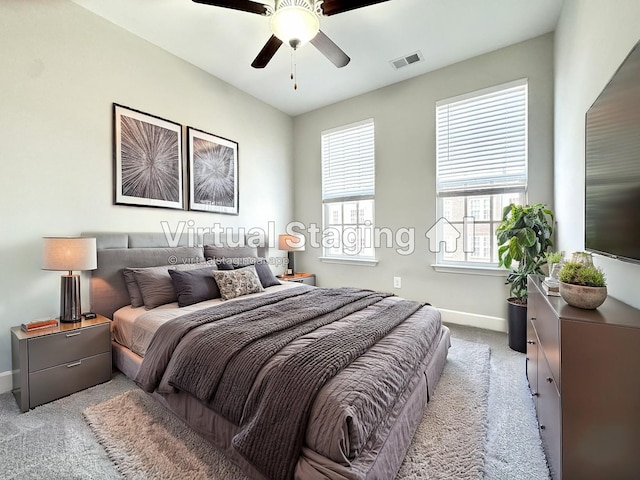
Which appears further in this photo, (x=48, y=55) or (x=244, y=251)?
(x=244, y=251)

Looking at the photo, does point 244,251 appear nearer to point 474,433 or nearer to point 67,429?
point 67,429

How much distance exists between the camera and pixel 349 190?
4.41m

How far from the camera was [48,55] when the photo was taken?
2363 mm

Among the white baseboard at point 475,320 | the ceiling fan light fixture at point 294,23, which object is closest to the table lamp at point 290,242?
the white baseboard at point 475,320

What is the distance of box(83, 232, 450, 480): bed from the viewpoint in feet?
3.79

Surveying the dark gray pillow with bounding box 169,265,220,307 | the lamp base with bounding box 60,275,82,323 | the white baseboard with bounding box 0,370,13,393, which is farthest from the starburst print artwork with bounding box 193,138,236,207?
the white baseboard with bounding box 0,370,13,393

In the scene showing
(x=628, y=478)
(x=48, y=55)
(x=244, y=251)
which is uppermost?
(x=48, y=55)

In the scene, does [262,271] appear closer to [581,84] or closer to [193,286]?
[193,286]

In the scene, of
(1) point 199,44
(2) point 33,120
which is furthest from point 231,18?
(2) point 33,120

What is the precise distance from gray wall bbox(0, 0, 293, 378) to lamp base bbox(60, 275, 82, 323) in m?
0.31

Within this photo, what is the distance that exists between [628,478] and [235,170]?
13.5 ft

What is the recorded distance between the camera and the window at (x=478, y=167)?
3.19 meters

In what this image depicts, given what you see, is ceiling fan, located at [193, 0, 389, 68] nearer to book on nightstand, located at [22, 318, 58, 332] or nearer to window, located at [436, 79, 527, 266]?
window, located at [436, 79, 527, 266]

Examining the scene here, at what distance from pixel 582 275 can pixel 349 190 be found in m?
3.33
